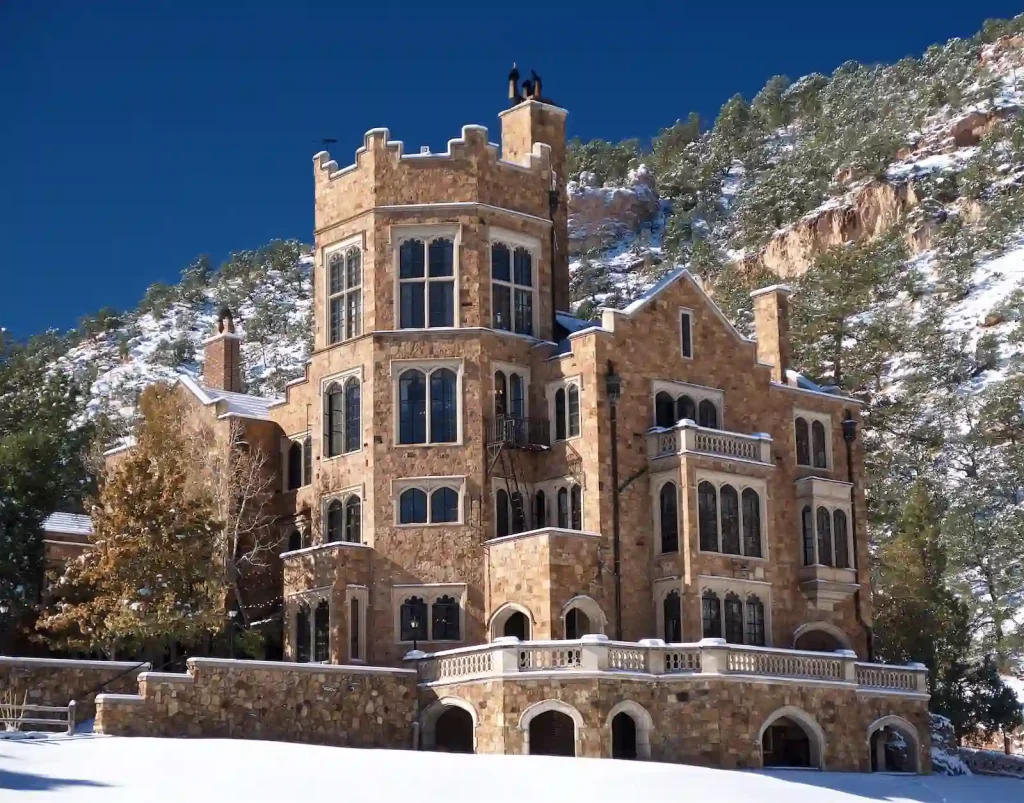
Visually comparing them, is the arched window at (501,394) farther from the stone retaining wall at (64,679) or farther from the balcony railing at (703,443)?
→ the stone retaining wall at (64,679)

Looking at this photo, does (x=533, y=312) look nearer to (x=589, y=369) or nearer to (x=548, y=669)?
(x=589, y=369)

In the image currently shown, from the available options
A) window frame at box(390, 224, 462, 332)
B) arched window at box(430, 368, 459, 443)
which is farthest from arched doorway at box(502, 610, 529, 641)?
window frame at box(390, 224, 462, 332)

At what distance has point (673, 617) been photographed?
44125mm

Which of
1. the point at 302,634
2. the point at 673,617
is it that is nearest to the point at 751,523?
the point at 673,617

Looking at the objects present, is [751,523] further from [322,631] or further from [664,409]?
[322,631]

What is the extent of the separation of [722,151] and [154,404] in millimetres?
108060

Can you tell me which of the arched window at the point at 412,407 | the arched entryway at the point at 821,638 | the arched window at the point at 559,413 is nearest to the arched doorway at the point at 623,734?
the arched entryway at the point at 821,638

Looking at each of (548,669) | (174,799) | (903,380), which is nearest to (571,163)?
(903,380)

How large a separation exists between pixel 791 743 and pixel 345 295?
17.5m

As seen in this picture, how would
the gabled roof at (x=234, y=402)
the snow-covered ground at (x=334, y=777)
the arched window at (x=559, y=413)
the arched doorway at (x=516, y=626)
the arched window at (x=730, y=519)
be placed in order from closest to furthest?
the snow-covered ground at (x=334, y=777) < the arched doorway at (x=516, y=626) < the arched window at (x=730, y=519) < the arched window at (x=559, y=413) < the gabled roof at (x=234, y=402)

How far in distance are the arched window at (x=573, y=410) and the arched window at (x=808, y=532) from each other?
7.70 m

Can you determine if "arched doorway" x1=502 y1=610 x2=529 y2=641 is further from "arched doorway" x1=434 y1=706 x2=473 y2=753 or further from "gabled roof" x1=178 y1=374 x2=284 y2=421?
"gabled roof" x1=178 y1=374 x2=284 y2=421

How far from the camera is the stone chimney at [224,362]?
5638cm

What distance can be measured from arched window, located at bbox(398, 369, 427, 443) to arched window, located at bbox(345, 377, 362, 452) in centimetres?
136
